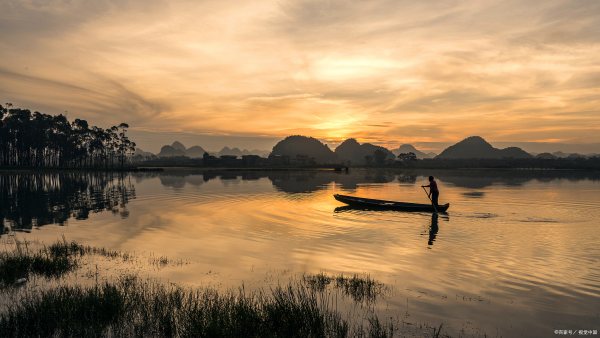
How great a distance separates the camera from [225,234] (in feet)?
90.9

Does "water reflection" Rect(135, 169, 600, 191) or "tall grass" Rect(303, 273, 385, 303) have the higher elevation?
"water reflection" Rect(135, 169, 600, 191)

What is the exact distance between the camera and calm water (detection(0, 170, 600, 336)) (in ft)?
44.1

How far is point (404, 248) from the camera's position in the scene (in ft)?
76.2

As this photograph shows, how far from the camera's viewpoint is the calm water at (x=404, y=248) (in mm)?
13438

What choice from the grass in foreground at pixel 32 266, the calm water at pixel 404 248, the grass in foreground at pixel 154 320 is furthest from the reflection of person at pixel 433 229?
the grass in foreground at pixel 32 266

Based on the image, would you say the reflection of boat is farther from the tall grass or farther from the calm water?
the tall grass

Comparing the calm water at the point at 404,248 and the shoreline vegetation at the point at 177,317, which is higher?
the shoreline vegetation at the point at 177,317

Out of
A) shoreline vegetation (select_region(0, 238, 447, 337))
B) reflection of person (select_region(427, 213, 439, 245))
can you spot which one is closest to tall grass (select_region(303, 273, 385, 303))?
shoreline vegetation (select_region(0, 238, 447, 337))

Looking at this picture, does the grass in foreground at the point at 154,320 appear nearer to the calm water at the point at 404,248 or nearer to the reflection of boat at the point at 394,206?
the calm water at the point at 404,248

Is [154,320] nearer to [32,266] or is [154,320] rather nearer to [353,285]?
[353,285]

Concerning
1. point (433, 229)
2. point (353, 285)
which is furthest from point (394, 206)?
point (353, 285)

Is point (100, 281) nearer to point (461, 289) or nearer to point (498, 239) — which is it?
point (461, 289)

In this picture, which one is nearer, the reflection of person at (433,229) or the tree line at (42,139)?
the reflection of person at (433,229)

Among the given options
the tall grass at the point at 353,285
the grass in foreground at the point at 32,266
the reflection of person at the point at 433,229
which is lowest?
the reflection of person at the point at 433,229
